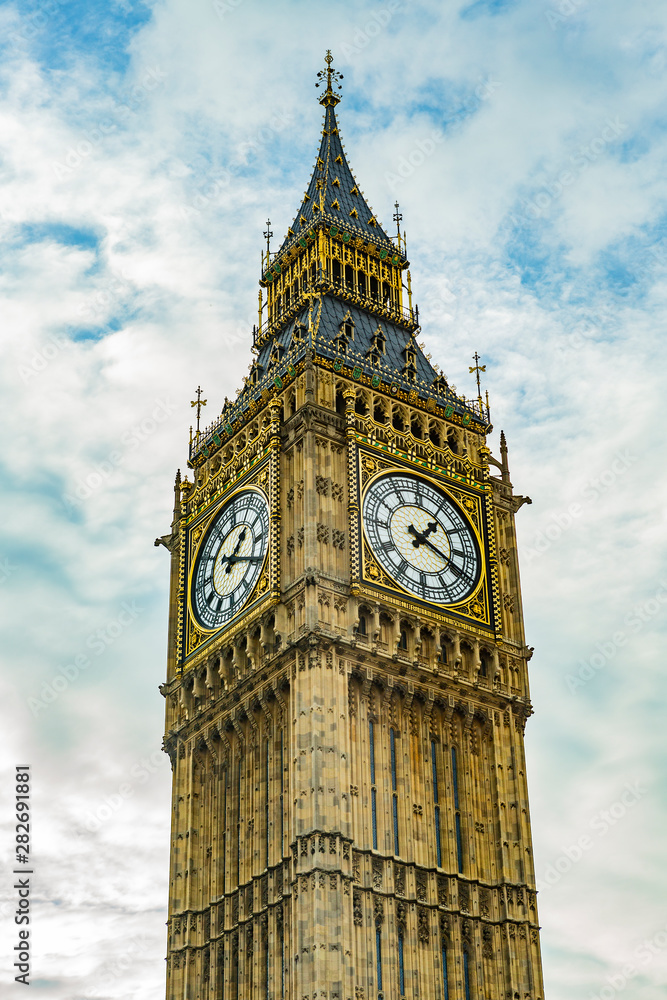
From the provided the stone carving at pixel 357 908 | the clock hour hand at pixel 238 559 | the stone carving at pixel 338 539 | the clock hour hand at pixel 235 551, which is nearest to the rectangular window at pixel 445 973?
the stone carving at pixel 357 908

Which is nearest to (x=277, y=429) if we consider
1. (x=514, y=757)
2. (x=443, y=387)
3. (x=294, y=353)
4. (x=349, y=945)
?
(x=294, y=353)

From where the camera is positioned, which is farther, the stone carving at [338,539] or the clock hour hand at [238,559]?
the clock hour hand at [238,559]

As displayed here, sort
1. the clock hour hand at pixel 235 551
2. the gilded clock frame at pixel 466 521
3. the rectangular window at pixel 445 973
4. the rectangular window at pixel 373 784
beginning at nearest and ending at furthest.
Answer: 1. the rectangular window at pixel 445 973
2. the rectangular window at pixel 373 784
3. the gilded clock frame at pixel 466 521
4. the clock hour hand at pixel 235 551

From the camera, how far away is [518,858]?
5891 centimetres

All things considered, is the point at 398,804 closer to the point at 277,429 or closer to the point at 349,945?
the point at 349,945

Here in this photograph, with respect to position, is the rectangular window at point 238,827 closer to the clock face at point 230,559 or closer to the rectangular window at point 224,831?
the rectangular window at point 224,831

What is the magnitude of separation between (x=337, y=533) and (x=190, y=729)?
9776 millimetres

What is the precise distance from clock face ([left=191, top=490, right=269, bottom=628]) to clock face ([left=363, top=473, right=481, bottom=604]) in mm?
4365

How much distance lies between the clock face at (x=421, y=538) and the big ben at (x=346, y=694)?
0.29 ft

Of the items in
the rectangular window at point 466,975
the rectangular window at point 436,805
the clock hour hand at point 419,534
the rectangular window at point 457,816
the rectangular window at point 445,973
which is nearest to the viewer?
the rectangular window at point 445,973

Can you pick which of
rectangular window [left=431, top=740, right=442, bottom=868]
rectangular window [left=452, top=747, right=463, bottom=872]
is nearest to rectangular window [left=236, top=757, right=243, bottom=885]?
rectangular window [left=431, top=740, right=442, bottom=868]

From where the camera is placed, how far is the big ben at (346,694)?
2158 inches

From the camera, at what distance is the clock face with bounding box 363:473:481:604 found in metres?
61.9

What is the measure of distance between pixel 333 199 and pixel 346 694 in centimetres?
3014
